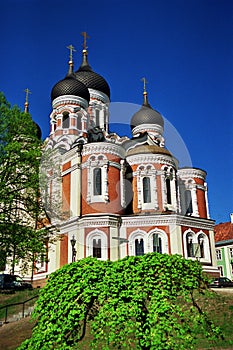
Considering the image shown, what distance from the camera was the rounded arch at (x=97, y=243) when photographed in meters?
27.3

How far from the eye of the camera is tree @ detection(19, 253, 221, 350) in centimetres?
612

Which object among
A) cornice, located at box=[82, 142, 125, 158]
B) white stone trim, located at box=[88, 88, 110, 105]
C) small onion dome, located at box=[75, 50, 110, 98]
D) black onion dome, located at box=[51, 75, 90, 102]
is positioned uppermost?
small onion dome, located at box=[75, 50, 110, 98]

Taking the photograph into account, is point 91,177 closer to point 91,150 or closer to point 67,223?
point 91,150

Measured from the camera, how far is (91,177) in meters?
29.5

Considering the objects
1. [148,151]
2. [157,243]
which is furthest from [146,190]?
[157,243]

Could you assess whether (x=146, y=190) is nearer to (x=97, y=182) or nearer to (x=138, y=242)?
(x=97, y=182)

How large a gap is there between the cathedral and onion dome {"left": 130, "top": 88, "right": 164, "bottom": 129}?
815cm

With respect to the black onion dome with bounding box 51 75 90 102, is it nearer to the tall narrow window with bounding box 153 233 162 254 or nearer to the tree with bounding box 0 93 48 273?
the tall narrow window with bounding box 153 233 162 254

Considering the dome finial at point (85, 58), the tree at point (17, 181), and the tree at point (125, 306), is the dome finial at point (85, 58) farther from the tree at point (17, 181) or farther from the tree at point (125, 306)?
the tree at point (125, 306)

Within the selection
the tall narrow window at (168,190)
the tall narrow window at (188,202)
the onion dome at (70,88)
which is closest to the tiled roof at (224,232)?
the tall narrow window at (188,202)

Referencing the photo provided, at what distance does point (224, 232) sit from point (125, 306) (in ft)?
Answer: 135

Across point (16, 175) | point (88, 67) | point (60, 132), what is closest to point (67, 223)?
point (60, 132)

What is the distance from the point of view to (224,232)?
44906 millimetres

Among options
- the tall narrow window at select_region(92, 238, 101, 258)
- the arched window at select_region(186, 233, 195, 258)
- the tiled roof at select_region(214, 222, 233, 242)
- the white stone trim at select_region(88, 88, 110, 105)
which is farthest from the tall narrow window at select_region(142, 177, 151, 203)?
the tiled roof at select_region(214, 222, 233, 242)
